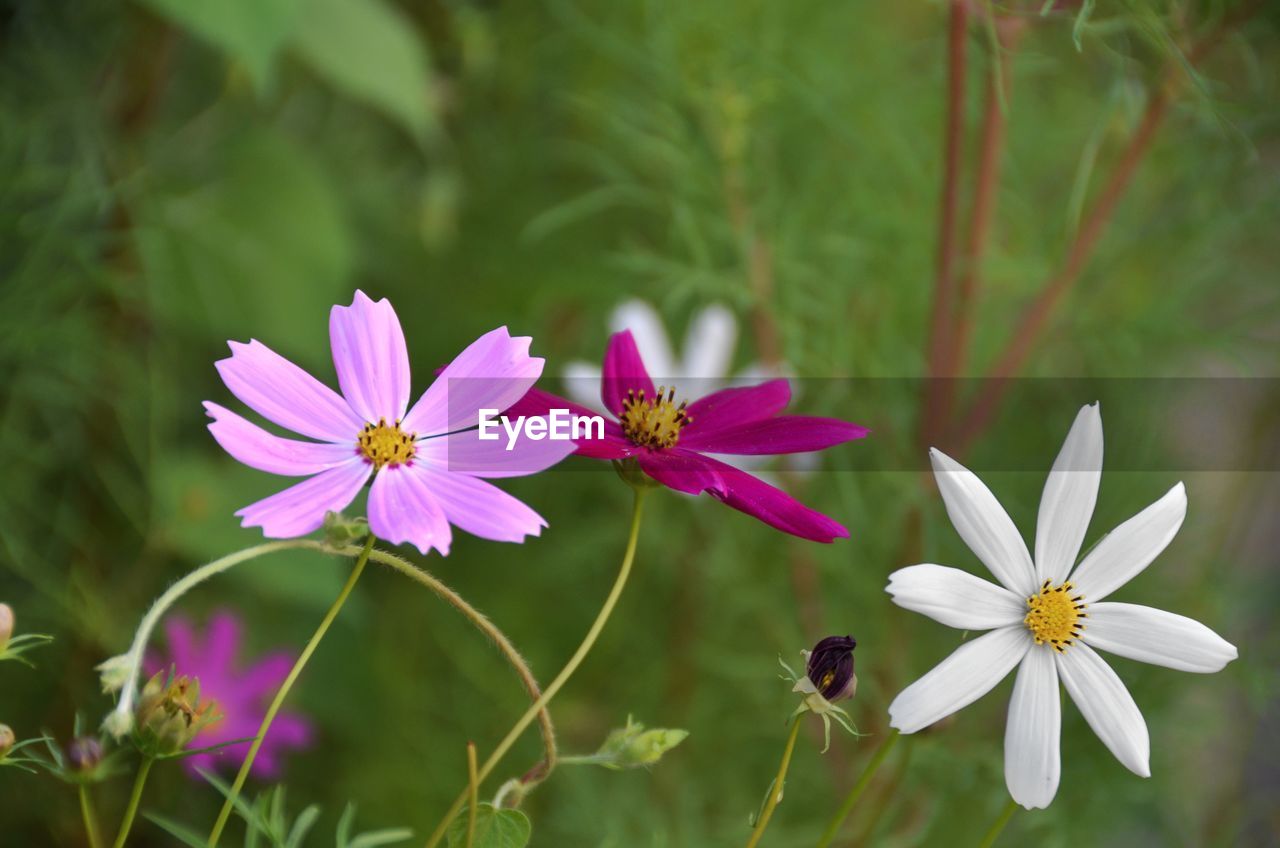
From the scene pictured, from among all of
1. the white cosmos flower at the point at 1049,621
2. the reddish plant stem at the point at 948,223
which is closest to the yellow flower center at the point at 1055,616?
the white cosmos flower at the point at 1049,621

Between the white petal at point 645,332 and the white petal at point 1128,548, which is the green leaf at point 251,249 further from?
the white petal at point 1128,548

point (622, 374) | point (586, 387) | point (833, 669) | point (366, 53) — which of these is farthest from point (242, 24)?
point (833, 669)

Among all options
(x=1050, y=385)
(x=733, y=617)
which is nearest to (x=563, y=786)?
(x=733, y=617)

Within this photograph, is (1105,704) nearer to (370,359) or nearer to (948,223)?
(370,359)

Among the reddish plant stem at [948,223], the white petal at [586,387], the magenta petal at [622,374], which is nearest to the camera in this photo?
the magenta petal at [622,374]

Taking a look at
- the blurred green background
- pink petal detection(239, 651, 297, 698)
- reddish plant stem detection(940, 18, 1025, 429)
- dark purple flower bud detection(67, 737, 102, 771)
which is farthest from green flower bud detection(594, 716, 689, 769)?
pink petal detection(239, 651, 297, 698)

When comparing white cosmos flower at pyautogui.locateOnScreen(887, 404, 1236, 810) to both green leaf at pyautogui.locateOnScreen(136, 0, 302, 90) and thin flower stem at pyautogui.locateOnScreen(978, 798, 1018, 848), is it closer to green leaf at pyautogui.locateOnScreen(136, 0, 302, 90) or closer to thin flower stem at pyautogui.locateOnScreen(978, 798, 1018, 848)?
thin flower stem at pyautogui.locateOnScreen(978, 798, 1018, 848)

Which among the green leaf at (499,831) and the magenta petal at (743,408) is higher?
the magenta petal at (743,408)
